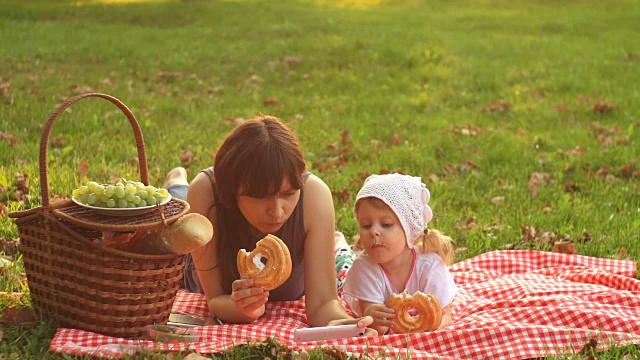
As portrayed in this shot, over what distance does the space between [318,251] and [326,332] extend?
0.50 m

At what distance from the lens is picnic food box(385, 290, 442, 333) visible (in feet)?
12.1

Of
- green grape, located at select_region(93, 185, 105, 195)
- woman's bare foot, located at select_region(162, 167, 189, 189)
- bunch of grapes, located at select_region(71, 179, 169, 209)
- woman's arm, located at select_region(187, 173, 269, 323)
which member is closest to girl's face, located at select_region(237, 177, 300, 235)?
woman's arm, located at select_region(187, 173, 269, 323)

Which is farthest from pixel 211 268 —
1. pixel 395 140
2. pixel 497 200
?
pixel 395 140

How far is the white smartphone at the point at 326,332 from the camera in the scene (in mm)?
3572

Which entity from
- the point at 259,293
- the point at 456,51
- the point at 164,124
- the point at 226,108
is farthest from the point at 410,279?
the point at 456,51

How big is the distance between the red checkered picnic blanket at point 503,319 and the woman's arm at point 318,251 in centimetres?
15

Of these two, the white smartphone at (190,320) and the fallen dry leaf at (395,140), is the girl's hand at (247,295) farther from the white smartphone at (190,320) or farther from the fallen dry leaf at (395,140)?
the fallen dry leaf at (395,140)

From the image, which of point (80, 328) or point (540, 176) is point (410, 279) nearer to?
point (80, 328)

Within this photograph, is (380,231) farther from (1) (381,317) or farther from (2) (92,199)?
(2) (92,199)

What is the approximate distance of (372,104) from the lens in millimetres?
9680

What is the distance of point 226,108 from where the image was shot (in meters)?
9.48

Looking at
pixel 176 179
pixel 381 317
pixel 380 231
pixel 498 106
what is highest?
pixel 380 231

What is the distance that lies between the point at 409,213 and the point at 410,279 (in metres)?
0.34

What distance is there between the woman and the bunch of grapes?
31 centimetres
